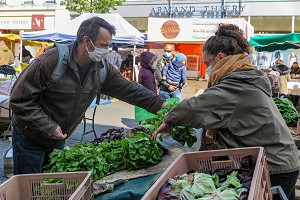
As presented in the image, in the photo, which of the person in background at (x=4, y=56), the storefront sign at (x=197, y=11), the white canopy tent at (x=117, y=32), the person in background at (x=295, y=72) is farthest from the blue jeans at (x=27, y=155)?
the storefront sign at (x=197, y=11)

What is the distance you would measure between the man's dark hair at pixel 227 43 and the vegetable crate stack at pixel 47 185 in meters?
1.24

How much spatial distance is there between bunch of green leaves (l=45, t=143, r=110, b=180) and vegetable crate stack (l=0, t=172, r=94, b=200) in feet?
2.49

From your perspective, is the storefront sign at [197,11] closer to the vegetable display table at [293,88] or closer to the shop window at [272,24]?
the shop window at [272,24]

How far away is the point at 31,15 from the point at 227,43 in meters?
31.5

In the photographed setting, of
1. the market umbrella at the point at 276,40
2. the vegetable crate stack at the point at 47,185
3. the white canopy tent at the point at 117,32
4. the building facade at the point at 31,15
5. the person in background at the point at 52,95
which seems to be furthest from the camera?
the building facade at the point at 31,15

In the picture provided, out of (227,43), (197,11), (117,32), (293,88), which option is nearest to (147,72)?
(293,88)

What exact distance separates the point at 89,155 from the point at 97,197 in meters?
0.41

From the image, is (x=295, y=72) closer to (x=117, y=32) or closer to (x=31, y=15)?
(x=117, y=32)

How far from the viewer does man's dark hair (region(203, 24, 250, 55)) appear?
287cm

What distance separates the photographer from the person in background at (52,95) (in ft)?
10.3

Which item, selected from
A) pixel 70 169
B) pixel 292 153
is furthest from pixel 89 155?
pixel 292 153

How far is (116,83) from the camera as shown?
12.4 ft

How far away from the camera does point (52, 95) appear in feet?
10.7

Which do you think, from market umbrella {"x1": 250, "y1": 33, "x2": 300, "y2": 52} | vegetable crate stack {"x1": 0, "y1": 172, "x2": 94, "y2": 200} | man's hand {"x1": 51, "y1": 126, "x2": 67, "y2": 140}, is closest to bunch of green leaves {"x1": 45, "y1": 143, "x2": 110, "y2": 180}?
man's hand {"x1": 51, "y1": 126, "x2": 67, "y2": 140}
